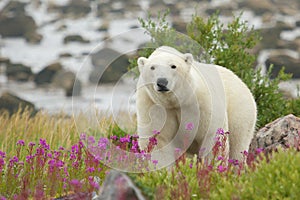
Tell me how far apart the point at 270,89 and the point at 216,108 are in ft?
10.8

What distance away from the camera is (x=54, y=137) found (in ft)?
29.5

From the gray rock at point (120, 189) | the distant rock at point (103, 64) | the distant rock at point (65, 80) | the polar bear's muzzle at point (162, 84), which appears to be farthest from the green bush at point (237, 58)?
the distant rock at point (65, 80)

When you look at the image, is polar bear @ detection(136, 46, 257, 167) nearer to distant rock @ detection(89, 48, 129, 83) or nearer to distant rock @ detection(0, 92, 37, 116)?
distant rock @ detection(89, 48, 129, 83)

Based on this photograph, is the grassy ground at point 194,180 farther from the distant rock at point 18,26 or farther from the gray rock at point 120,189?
the distant rock at point 18,26

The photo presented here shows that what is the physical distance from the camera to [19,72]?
24391 millimetres

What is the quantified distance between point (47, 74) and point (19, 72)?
1.94 metres

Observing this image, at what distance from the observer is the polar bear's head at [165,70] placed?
215 inches

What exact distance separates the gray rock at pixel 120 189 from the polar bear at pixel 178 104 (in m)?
1.67

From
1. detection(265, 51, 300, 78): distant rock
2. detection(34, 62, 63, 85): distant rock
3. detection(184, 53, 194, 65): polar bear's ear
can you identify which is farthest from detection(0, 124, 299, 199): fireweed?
detection(34, 62, 63, 85): distant rock

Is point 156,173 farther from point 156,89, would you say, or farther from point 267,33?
point 267,33

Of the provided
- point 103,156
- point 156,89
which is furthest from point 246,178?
point 103,156

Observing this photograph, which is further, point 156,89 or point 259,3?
point 259,3

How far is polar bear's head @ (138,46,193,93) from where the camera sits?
18.0ft

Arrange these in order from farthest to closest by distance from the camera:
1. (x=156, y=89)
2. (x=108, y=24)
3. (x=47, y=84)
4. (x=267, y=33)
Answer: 1. (x=108, y=24)
2. (x=267, y=33)
3. (x=47, y=84)
4. (x=156, y=89)
